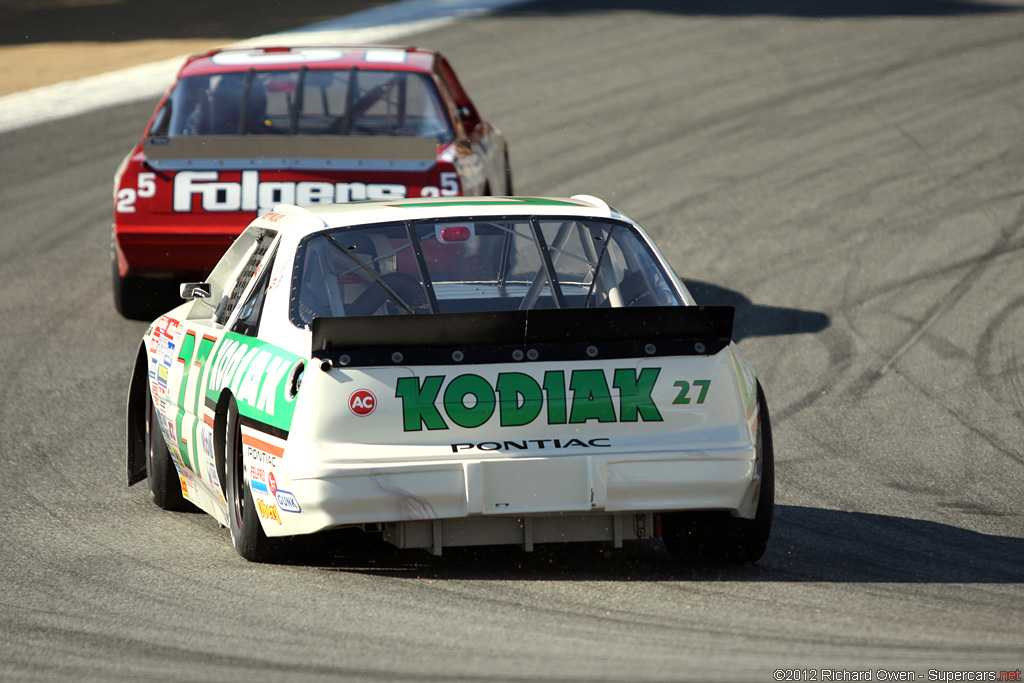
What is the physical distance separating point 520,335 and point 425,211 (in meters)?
0.98

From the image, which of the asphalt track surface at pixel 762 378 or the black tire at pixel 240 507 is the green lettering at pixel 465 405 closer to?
the asphalt track surface at pixel 762 378

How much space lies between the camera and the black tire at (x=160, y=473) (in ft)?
22.6

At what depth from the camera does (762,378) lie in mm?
9828

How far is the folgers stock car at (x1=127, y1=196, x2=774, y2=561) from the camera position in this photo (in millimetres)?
5133

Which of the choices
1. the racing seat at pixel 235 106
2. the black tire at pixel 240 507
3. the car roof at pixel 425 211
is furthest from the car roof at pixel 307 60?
the black tire at pixel 240 507

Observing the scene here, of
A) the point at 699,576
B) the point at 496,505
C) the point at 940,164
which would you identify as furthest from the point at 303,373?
the point at 940,164

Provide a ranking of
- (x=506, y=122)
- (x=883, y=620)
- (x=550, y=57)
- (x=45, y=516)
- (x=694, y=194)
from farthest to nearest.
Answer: (x=550, y=57) < (x=506, y=122) < (x=694, y=194) < (x=45, y=516) < (x=883, y=620)

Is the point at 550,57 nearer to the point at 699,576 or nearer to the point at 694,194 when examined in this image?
the point at 694,194

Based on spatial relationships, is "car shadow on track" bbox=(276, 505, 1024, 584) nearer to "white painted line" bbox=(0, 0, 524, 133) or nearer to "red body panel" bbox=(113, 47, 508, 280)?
"red body panel" bbox=(113, 47, 508, 280)

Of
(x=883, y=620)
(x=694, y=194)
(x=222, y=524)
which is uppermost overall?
(x=883, y=620)

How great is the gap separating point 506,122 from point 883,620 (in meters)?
14.5

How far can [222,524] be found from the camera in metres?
6.14

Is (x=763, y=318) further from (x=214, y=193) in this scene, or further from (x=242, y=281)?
(x=242, y=281)

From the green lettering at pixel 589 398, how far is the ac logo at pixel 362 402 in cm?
71
